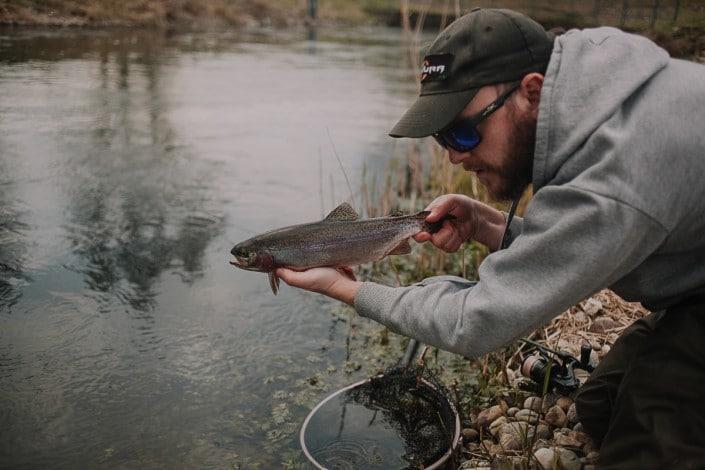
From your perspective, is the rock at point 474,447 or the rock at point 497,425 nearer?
the rock at point 474,447

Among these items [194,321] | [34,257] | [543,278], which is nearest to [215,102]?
[34,257]

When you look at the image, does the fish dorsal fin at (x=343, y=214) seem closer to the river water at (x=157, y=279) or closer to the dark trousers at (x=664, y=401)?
the river water at (x=157, y=279)

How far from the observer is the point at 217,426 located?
348cm

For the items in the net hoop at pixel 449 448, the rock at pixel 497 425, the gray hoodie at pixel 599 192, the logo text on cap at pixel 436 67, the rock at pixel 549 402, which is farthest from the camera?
the rock at pixel 549 402

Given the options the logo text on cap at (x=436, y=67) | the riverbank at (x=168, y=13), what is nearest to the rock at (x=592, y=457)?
the logo text on cap at (x=436, y=67)

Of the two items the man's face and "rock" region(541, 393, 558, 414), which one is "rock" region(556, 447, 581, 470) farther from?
the man's face

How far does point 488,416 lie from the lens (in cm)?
349

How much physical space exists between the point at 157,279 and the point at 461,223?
2.83 m

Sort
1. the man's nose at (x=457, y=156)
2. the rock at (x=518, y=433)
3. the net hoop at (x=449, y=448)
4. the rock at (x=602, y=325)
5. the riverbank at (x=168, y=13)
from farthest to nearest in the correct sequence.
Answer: the riverbank at (x=168, y=13)
the rock at (x=602, y=325)
the rock at (x=518, y=433)
the net hoop at (x=449, y=448)
the man's nose at (x=457, y=156)

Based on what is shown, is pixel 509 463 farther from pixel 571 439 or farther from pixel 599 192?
pixel 599 192

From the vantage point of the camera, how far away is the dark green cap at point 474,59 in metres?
2.27

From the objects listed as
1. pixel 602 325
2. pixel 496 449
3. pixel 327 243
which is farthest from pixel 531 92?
pixel 602 325

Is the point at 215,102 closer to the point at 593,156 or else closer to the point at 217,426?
the point at 217,426

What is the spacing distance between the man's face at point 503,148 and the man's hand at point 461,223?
2.06 feet
